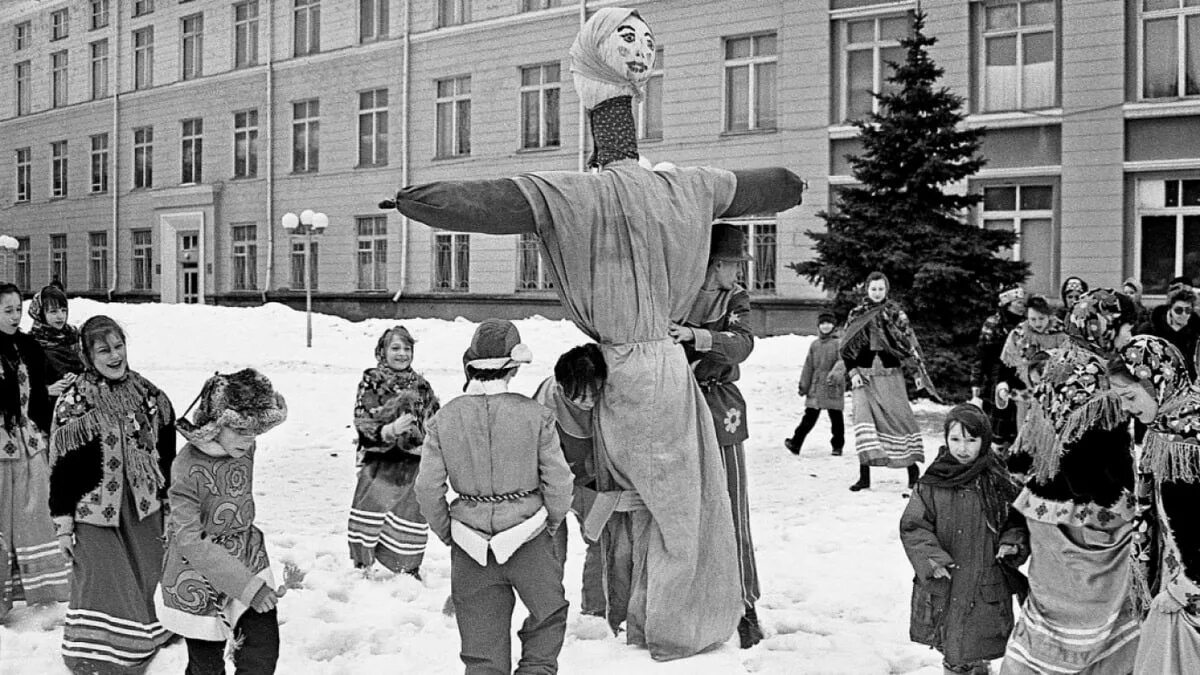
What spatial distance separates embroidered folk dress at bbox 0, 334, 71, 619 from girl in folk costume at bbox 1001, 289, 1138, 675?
4.53 m

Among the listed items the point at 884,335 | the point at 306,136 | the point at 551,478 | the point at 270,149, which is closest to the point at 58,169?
the point at 270,149

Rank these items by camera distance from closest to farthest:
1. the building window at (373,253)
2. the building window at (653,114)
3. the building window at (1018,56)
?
the building window at (1018,56)
the building window at (653,114)
the building window at (373,253)

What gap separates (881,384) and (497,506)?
19.5ft

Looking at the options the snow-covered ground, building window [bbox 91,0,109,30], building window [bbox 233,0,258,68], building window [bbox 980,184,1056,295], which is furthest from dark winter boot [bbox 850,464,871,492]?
building window [bbox 91,0,109,30]

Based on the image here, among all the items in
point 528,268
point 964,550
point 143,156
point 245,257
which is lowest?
point 964,550

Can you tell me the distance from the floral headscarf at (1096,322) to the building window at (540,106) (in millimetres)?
21755

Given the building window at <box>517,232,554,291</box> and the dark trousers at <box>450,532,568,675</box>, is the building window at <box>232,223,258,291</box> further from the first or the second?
the dark trousers at <box>450,532,568,675</box>

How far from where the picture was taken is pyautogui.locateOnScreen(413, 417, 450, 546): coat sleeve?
4309 mm

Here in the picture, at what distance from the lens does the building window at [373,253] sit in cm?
2958

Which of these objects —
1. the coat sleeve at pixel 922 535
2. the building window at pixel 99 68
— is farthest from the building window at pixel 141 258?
the coat sleeve at pixel 922 535

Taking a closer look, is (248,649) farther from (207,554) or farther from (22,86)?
Result: (22,86)

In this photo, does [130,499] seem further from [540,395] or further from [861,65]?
[861,65]

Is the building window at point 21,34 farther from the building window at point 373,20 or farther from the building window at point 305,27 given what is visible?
the building window at point 373,20

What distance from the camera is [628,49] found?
4941 mm
